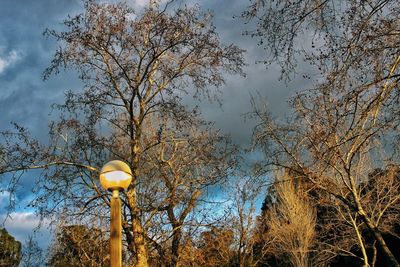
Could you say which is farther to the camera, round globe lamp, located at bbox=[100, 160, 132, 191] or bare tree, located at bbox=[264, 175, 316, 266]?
bare tree, located at bbox=[264, 175, 316, 266]

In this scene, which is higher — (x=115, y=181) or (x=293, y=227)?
(x=293, y=227)

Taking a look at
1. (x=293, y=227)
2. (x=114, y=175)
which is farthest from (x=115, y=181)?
(x=293, y=227)

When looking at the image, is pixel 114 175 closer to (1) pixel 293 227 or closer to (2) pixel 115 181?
(2) pixel 115 181

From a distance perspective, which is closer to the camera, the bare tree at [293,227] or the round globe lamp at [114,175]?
the round globe lamp at [114,175]

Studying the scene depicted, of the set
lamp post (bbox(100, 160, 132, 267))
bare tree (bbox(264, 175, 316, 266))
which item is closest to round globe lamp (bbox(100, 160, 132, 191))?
lamp post (bbox(100, 160, 132, 267))

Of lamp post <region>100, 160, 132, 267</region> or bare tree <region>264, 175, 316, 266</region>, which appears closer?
lamp post <region>100, 160, 132, 267</region>

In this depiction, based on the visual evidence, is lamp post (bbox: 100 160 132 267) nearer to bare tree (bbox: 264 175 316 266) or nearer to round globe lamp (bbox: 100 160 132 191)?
round globe lamp (bbox: 100 160 132 191)

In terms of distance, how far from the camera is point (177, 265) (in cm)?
1188

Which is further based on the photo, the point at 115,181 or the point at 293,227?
the point at 293,227

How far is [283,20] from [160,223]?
748 centimetres

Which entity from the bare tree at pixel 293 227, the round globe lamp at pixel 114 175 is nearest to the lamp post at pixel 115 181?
the round globe lamp at pixel 114 175

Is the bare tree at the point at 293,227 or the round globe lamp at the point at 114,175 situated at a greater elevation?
the bare tree at the point at 293,227

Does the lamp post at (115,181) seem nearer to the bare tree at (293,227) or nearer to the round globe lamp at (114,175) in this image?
the round globe lamp at (114,175)

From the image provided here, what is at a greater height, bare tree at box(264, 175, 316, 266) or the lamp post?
bare tree at box(264, 175, 316, 266)
